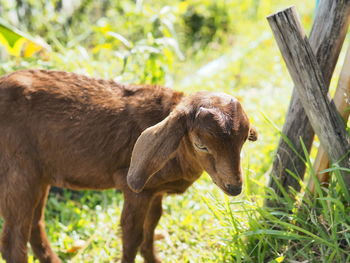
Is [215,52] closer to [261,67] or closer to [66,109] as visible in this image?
[261,67]

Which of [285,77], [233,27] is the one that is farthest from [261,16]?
[285,77]

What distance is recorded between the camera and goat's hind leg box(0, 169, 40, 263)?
3.05 m

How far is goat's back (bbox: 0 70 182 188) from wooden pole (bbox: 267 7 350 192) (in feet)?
2.55

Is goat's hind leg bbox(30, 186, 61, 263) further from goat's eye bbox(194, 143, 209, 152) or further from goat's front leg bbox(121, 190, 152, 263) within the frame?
goat's eye bbox(194, 143, 209, 152)

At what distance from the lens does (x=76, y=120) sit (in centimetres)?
318

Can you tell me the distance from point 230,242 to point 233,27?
5.33 meters

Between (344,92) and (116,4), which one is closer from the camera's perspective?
(344,92)

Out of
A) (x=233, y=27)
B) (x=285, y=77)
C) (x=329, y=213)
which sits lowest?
(x=329, y=213)

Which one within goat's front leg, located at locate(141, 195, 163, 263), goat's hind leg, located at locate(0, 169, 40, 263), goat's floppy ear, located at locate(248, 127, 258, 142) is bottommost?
goat's front leg, located at locate(141, 195, 163, 263)

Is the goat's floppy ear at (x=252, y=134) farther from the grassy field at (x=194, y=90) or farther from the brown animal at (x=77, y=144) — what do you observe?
the grassy field at (x=194, y=90)

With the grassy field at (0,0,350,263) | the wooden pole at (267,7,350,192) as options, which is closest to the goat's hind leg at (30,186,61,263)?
the grassy field at (0,0,350,263)

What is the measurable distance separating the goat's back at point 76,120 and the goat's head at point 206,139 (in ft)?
1.51

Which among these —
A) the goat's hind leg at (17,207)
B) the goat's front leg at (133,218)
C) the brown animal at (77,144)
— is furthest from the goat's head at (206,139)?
the goat's hind leg at (17,207)

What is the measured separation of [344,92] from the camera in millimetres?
3121
